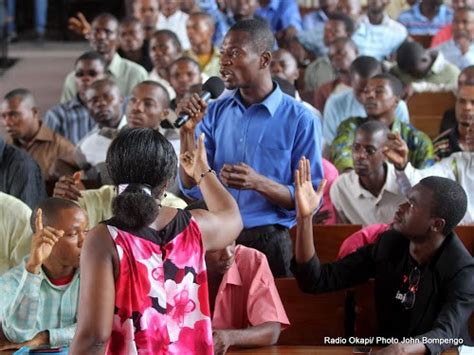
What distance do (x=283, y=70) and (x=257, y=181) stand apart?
3146 millimetres

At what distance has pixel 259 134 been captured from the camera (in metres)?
3.72

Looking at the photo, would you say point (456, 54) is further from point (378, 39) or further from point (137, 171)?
point (137, 171)

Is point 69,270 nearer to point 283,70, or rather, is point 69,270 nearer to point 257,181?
point 257,181

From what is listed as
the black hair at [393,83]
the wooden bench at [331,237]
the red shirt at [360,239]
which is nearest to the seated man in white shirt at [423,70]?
the black hair at [393,83]

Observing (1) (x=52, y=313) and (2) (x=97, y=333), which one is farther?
(1) (x=52, y=313)

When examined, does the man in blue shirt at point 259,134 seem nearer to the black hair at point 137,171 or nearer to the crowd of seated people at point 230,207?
the crowd of seated people at point 230,207

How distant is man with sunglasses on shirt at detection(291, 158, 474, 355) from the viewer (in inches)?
131

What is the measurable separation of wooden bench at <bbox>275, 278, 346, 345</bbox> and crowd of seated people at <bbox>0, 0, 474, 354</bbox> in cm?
5

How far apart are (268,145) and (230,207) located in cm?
110

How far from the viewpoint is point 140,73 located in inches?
292

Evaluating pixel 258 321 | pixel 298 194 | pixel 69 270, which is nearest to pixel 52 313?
pixel 69 270

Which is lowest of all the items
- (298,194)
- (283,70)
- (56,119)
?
(56,119)

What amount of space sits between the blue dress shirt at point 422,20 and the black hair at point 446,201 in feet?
18.8

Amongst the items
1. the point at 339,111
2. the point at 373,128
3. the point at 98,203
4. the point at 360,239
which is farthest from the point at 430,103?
the point at 98,203
